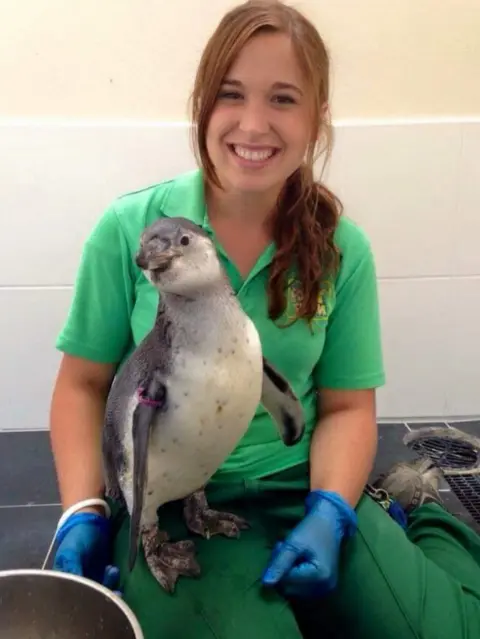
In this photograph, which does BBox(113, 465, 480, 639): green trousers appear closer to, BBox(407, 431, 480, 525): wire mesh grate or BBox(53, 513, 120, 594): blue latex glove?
BBox(53, 513, 120, 594): blue latex glove

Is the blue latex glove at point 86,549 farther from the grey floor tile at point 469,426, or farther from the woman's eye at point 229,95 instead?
the grey floor tile at point 469,426

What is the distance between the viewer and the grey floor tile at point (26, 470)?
4.13 ft

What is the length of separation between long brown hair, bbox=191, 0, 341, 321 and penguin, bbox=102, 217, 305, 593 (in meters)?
0.17

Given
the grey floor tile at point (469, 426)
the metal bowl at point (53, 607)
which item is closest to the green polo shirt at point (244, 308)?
the metal bowl at point (53, 607)

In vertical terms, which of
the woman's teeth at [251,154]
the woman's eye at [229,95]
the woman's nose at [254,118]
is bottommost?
the woman's teeth at [251,154]

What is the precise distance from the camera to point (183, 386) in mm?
539

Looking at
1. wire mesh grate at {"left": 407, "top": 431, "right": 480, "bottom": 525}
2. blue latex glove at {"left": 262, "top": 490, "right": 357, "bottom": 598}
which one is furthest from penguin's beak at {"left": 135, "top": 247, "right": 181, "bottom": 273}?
wire mesh grate at {"left": 407, "top": 431, "right": 480, "bottom": 525}

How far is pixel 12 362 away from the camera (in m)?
1.38

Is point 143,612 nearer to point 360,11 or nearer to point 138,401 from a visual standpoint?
point 138,401

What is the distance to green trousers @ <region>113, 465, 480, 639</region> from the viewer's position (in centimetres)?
64

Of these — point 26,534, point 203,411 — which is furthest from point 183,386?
point 26,534

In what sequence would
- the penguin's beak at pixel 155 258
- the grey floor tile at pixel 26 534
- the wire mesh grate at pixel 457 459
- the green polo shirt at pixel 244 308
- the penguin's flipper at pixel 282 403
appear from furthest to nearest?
1. the wire mesh grate at pixel 457 459
2. the grey floor tile at pixel 26 534
3. the green polo shirt at pixel 244 308
4. the penguin's flipper at pixel 282 403
5. the penguin's beak at pixel 155 258

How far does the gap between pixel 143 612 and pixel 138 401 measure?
0.73 feet

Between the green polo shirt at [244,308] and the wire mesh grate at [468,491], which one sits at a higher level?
the green polo shirt at [244,308]
